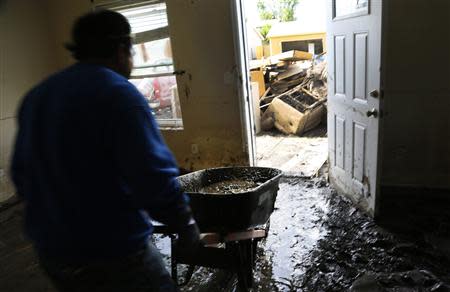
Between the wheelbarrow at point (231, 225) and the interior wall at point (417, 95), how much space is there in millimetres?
1610

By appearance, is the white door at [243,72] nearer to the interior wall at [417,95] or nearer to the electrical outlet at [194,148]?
the electrical outlet at [194,148]

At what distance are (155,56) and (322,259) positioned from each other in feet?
9.00

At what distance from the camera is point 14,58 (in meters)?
3.95

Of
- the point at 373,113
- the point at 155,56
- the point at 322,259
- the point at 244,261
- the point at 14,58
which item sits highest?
the point at 14,58

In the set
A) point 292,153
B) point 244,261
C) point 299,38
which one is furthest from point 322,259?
point 299,38

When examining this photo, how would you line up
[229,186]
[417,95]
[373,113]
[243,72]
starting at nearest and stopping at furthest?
[229,186] → [373,113] → [417,95] → [243,72]

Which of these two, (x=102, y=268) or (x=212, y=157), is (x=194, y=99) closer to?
(x=212, y=157)

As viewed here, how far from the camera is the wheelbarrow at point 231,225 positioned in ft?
6.12

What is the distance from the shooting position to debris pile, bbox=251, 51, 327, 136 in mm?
5484

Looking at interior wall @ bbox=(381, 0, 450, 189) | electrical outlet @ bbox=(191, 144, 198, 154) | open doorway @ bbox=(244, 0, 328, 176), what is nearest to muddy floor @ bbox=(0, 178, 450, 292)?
interior wall @ bbox=(381, 0, 450, 189)

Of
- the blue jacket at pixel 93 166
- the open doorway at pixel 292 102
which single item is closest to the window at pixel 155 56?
the open doorway at pixel 292 102

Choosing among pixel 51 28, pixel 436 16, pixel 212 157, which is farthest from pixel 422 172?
pixel 51 28

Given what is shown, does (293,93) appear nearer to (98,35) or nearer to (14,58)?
(14,58)

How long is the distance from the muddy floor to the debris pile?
238cm
